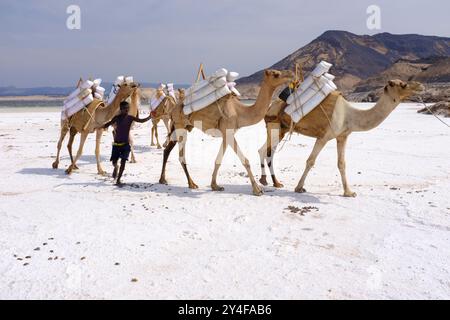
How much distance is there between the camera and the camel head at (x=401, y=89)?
23.4ft

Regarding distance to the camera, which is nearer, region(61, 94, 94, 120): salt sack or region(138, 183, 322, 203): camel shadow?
region(138, 183, 322, 203): camel shadow

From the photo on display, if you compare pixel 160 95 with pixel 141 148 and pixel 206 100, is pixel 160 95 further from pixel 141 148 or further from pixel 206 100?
pixel 206 100

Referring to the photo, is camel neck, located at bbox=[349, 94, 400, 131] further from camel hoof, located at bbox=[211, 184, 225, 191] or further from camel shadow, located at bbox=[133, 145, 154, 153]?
camel shadow, located at bbox=[133, 145, 154, 153]

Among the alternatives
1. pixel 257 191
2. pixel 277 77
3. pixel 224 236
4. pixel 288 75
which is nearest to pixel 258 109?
pixel 277 77

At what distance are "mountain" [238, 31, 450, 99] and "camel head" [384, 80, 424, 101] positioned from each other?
3548 inches

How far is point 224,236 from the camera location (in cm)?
566

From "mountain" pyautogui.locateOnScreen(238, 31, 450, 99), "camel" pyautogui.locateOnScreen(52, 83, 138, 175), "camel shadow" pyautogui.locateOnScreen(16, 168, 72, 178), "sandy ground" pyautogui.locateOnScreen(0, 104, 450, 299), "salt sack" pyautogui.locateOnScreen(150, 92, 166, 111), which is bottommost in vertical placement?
"sandy ground" pyautogui.locateOnScreen(0, 104, 450, 299)

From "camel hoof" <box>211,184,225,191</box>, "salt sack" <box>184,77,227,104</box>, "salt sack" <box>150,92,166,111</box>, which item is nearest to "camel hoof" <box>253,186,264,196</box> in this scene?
"camel hoof" <box>211,184,225,191</box>

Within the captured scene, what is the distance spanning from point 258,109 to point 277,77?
668 mm

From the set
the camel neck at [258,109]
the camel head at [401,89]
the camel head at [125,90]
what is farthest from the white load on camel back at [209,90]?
the camel head at [401,89]

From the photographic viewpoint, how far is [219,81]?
781 cm

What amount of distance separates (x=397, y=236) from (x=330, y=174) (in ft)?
14.3

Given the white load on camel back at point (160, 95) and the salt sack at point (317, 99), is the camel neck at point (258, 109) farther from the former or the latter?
the white load on camel back at point (160, 95)

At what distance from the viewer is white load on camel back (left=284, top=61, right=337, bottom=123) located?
764 centimetres
